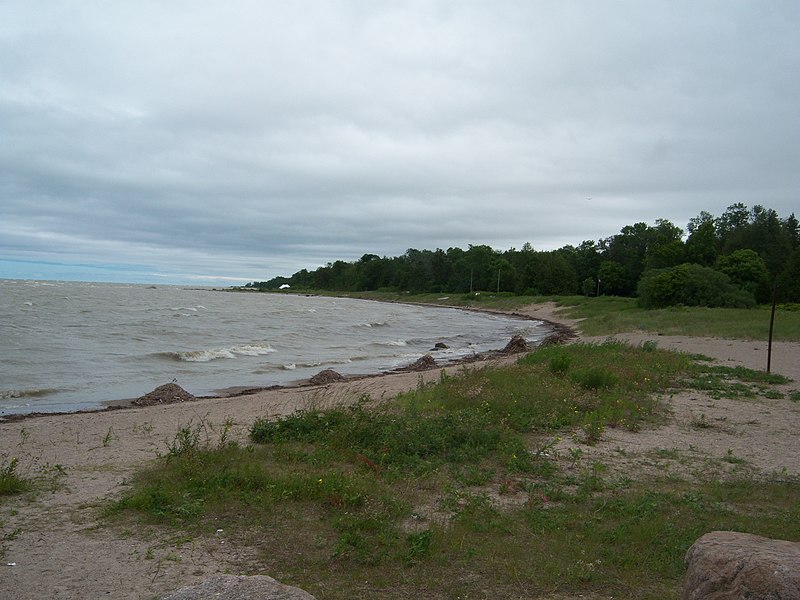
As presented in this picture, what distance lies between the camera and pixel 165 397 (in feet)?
51.2

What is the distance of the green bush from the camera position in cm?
4988

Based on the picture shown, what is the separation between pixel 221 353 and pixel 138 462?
60.4 ft

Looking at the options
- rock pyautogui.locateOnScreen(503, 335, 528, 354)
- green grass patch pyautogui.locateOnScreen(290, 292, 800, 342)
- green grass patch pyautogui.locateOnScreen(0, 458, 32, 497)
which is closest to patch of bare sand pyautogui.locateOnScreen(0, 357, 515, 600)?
green grass patch pyautogui.locateOnScreen(0, 458, 32, 497)

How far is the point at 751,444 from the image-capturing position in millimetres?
9547

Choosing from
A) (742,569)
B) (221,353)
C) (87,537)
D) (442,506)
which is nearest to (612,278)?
(221,353)

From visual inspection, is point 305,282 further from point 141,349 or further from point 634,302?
point 141,349

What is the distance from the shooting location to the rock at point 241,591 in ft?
10.3

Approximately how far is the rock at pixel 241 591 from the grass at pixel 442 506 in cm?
130

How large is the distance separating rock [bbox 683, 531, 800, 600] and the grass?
3.50 feet

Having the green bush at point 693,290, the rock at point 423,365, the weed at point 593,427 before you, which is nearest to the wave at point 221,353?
the rock at point 423,365

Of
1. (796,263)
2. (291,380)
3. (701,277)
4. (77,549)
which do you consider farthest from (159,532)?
(796,263)

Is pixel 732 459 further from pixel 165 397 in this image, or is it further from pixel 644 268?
pixel 644 268

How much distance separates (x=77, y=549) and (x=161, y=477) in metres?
1.74

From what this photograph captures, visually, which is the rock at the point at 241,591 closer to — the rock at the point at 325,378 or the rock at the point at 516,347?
the rock at the point at 325,378
